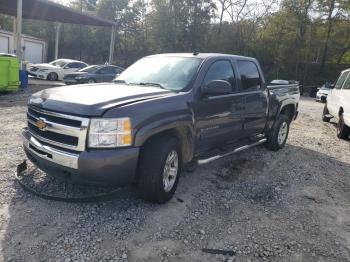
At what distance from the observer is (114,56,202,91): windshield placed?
16.0 feet

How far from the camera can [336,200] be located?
5234mm

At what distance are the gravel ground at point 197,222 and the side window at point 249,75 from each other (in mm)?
1421

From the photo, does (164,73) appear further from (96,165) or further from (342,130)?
(342,130)

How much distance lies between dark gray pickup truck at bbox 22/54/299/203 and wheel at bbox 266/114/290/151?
1.40m

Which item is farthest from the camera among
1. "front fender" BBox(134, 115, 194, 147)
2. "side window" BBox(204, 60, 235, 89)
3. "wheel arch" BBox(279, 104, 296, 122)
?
"wheel arch" BBox(279, 104, 296, 122)

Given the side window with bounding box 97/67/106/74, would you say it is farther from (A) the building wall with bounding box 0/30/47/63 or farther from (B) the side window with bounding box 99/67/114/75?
(A) the building wall with bounding box 0/30/47/63

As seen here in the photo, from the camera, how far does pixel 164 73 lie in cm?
512

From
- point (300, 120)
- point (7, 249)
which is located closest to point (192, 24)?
point (300, 120)

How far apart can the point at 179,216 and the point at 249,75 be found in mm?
3086

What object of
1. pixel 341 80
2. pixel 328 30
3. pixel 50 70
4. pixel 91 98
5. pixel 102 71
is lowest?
pixel 50 70

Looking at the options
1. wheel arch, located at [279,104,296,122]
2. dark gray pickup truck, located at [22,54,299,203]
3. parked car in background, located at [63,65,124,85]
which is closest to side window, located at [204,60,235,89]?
dark gray pickup truck, located at [22,54,299,203]

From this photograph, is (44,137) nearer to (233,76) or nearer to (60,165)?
(60,165)

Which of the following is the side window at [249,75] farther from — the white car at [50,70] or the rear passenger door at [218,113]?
the white car at [50,70]

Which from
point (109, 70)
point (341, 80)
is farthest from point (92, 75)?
point (341, 80)
